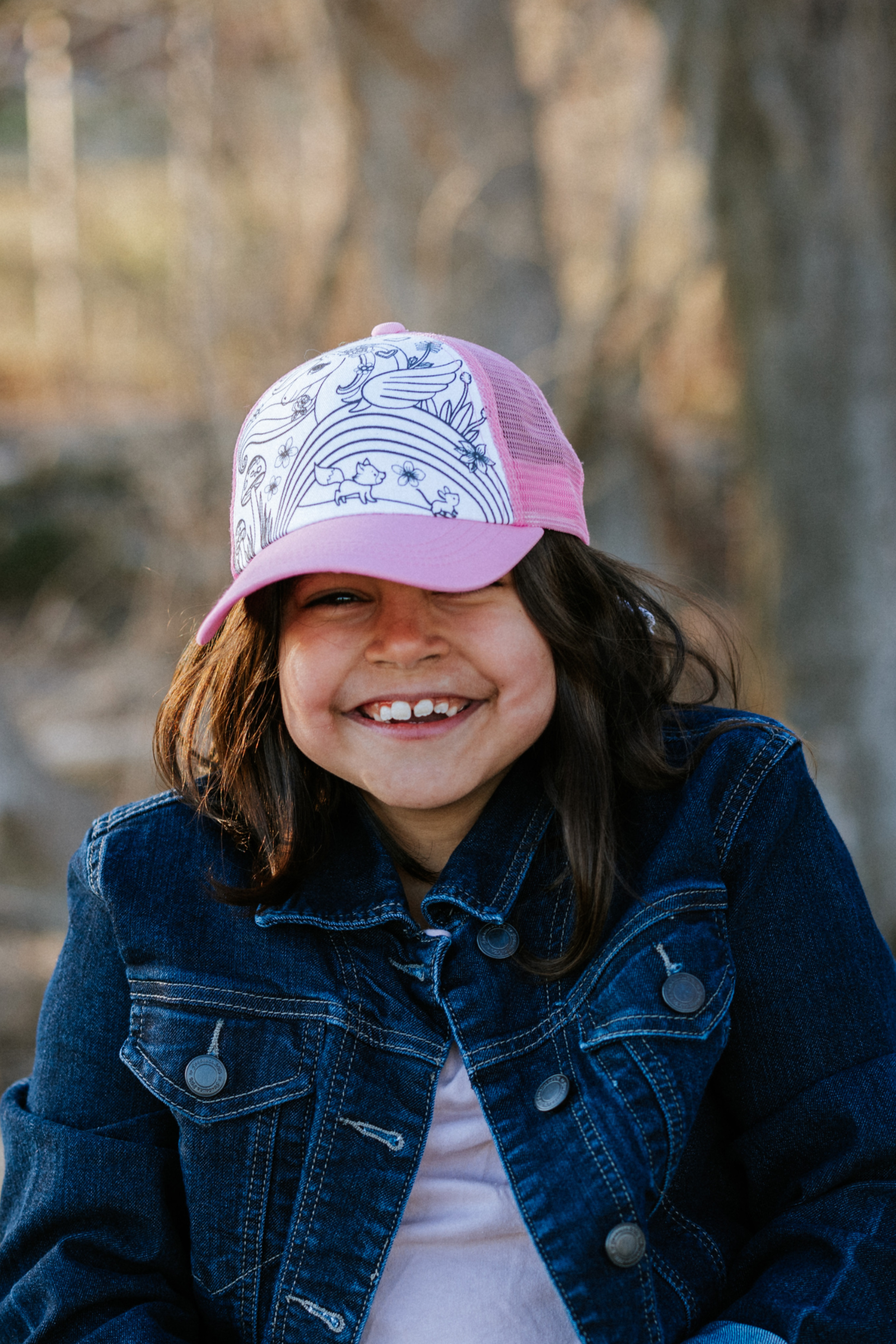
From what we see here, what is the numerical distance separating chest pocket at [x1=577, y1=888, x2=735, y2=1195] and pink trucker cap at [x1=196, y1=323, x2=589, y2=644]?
17.8 inches

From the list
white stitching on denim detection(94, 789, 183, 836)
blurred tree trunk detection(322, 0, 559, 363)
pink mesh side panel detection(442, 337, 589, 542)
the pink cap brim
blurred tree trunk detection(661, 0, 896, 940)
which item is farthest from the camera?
blurred tree trunk detection(322, 0, 559, 363)

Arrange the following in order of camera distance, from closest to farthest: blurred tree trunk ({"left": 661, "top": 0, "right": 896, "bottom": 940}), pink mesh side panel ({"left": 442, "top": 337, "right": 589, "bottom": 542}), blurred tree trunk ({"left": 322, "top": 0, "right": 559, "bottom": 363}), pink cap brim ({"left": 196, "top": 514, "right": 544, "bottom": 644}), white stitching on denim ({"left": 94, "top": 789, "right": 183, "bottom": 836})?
pink cap brim ({"left": 196, "top": 514, "right": 544, "bottom": 644}) < pink mesh side panel ({"left": 442, "top": 337, "right": 589, "bottom": 542}) < white stitching on denim ({"left": 94, "top": 789, "right": 183, "bottom": 836}) < blurred tree trunk ({"left": 661, "top": 0, "right": 896, "bottom": 940}) < blurred tree trunk ({"left": 322, "top": 0, "right": 559, "bottom": 363})

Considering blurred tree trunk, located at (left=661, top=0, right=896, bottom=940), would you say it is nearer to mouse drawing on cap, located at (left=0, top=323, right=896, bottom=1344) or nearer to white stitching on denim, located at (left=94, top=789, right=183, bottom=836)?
mouse drawing on cap, located at (left=0, top=323, right=896, bottom=1344)

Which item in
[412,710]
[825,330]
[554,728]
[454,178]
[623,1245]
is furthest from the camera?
[454,178]

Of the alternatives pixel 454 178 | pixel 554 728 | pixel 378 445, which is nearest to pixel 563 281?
pixel 454 178

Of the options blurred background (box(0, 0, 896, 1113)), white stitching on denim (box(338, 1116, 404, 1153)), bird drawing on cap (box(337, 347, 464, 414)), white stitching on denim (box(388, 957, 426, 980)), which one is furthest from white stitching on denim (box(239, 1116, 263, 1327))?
blurred background (box(0, 0, 896, 1113))

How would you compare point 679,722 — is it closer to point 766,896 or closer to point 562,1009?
point 766,896

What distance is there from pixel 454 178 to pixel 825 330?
1.41 m

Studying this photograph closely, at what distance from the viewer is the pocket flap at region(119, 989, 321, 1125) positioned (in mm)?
1511

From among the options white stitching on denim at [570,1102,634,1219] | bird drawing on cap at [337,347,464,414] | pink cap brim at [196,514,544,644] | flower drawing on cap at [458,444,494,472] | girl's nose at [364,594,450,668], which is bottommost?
white stitching on denim at [570,1102,634,1219]

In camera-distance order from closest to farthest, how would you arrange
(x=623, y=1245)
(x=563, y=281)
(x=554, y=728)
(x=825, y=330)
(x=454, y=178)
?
1. (x=623, y=1245)
2. (x=554, y=728)
3. (x=825, y=330)
4. (x=454, y=178)
5. (x=563, y=281)

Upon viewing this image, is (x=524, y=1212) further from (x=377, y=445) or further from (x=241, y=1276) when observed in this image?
(x=377, y=445)

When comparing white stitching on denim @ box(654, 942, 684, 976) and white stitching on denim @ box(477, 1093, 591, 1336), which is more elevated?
white stitching on denim @ box(654, 942, 684, 976)

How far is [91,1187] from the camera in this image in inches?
59.9
